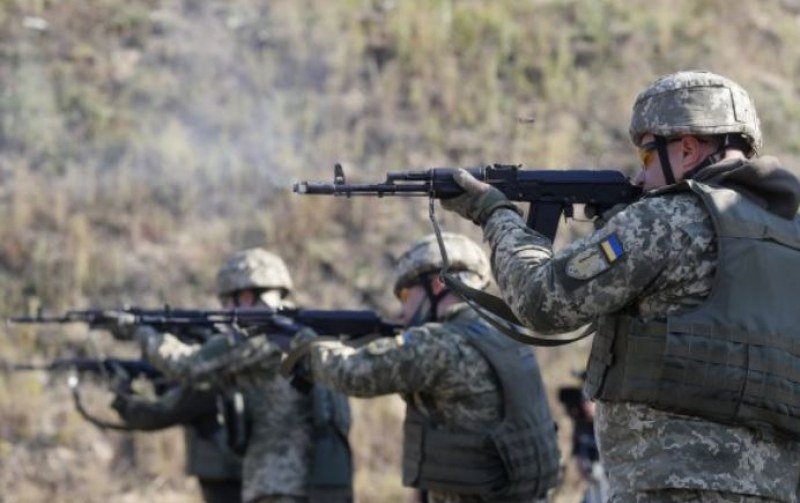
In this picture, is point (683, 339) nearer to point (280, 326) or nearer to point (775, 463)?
point (775, 463)

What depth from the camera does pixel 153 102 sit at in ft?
59.5

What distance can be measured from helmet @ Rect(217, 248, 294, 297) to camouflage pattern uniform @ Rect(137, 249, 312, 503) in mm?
483

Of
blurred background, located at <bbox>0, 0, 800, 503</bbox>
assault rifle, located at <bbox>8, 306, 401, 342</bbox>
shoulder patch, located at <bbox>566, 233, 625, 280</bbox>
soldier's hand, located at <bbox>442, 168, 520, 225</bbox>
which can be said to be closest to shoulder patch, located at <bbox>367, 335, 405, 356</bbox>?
assault rifle, located at <bbox>8, 306, 401, 342</bbox>

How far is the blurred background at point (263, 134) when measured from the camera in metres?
14.5

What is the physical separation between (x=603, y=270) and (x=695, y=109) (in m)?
0.61

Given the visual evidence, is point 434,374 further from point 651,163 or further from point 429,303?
point 651,163

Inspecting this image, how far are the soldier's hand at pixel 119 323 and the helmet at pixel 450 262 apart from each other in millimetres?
3011

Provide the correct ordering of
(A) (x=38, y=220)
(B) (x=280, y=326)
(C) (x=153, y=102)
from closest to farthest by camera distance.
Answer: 1. (B) (x=280, y=326)
2. (A) (x=38, y=220)
3. (C) (x=153, y=102)

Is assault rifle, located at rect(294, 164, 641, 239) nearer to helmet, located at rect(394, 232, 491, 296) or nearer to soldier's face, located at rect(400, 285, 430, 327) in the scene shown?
helmet, located at rect(394, 232, 491, 296)

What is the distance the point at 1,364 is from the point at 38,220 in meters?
1.94

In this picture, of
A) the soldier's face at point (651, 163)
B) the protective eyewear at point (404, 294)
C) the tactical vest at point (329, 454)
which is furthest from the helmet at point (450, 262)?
the soldier's face at point (651, 163)

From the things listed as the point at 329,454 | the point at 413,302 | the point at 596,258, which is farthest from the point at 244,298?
the point at 596,258

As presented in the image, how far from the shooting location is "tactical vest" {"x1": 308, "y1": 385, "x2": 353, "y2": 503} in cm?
927

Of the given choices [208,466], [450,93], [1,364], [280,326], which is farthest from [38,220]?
[280,326]
